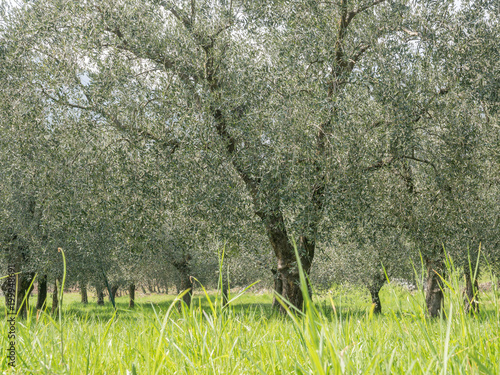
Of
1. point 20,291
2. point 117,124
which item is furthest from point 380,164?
point 20,291

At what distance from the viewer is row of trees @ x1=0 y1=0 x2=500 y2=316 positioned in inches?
364

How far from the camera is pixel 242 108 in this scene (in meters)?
9.98

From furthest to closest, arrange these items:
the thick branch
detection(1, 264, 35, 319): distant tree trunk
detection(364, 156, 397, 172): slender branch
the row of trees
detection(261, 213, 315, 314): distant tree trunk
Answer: detection(261, 213, 315, 314): distant tree trunk → detection(364, 156, 397, 172): slender branch → the thick branch → the row of trees → detection(1, 264, 35, 319): distant tree trunk

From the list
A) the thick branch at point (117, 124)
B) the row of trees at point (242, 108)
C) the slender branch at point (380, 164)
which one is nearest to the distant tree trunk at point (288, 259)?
the row of trees at point (242, 108)

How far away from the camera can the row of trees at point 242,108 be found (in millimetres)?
9258

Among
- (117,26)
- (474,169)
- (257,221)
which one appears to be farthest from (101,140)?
(474,169)

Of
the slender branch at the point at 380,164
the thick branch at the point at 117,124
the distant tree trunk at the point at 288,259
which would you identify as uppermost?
the thick branch at the point at 117,124

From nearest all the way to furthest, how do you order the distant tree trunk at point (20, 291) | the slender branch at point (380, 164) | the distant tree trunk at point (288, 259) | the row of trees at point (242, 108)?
the distant tree trunk at point (20, 291), the row of trees at point (242, 108), the slender branch at point (380, 164), the distant tree trunk at point (288, 259)

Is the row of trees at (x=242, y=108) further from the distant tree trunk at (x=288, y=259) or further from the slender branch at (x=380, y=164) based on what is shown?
the distant tree trunk at (x=288, y=259)

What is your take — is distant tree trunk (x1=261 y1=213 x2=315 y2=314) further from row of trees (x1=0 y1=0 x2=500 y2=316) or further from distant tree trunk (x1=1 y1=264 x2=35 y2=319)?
distant tree trunk (x1=1 y1=264 x2=35 y2=319)

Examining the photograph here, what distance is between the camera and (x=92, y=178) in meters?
10.5

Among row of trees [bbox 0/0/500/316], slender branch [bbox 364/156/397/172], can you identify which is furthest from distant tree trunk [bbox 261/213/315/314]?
slender branch [bbox 364/156/397/172]

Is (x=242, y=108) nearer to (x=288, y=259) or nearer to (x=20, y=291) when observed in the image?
(x=288, y=259)

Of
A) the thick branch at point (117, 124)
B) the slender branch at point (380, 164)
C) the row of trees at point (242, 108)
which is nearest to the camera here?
the row of trees at point (242, 108)
